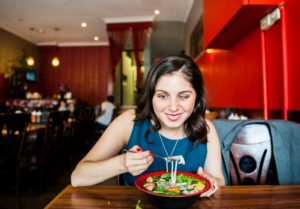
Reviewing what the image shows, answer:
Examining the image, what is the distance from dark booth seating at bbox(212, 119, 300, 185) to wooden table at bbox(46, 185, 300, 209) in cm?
37

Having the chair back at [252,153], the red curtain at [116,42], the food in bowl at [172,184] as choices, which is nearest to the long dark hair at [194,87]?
the chair back at [252,153]

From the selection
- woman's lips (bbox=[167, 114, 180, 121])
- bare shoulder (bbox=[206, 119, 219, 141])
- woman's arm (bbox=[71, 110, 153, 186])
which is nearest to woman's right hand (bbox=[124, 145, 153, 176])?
woman's arm (bbox=[71, 110, 153, 186])

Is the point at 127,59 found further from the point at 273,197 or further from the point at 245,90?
the point at 273,197

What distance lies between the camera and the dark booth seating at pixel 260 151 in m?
1.39

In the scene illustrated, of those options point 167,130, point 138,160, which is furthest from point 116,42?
point 138,160

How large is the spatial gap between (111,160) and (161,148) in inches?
13.8

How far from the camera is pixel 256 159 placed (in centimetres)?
140

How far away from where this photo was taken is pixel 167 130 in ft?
4.34

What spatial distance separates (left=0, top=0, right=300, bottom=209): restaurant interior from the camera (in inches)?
81.7

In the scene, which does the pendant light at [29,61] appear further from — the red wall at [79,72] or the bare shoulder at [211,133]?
the bare shoulder at [211,133]

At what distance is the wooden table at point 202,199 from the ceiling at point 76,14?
5917mm

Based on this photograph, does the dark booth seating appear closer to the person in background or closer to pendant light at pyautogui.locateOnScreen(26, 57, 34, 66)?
the person in background

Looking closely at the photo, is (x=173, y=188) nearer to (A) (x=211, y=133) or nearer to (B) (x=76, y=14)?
(A) (x=211, y=133)

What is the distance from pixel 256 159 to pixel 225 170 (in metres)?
0.17
